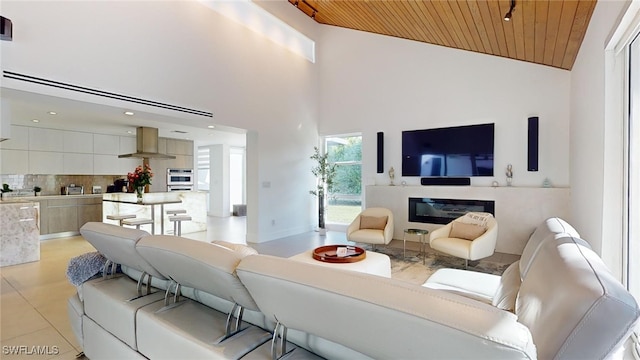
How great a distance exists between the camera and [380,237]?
16.1 ft

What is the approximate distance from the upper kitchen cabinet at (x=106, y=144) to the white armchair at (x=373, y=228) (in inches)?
253

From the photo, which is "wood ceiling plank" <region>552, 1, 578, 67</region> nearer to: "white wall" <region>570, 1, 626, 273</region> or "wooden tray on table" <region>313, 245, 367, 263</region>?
"white wall" <region>570, 1, 626, 273</region>

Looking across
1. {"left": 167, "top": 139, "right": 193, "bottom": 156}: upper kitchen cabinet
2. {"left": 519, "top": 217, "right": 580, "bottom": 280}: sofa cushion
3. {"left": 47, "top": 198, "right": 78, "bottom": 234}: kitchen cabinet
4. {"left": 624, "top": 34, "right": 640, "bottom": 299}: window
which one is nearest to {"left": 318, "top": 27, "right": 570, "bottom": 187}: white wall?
{"left": 624, "top": 34, "right": 640, "bottom": 299}: window

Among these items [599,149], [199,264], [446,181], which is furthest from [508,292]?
[446,181]

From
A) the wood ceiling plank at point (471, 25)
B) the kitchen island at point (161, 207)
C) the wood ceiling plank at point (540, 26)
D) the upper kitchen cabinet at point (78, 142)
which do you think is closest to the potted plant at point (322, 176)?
the kitchen island at point (161, 207)

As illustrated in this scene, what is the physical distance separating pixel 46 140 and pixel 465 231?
8.66 metres

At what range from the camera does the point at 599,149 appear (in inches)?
107

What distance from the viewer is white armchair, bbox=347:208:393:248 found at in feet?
16.2

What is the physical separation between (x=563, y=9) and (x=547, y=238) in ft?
7.27

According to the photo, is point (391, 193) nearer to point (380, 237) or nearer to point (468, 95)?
point (380, 237)

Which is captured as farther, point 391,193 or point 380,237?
point 391,193

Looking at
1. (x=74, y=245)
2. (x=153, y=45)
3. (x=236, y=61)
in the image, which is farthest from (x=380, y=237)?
(x=74, y=245)

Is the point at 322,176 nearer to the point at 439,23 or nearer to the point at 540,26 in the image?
the point at 439,23

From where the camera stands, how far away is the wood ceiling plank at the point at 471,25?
3154mm
